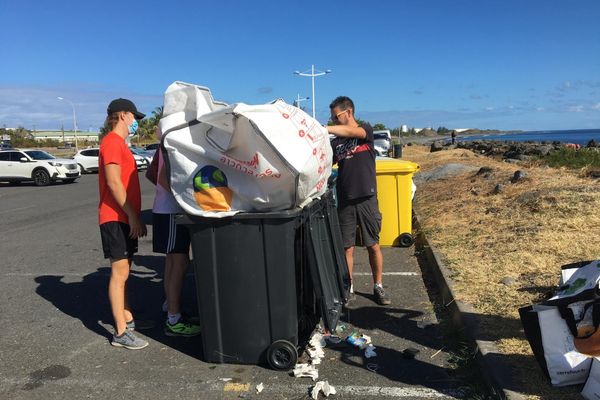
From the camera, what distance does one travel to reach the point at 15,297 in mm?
5590

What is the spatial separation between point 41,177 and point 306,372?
22.2 m

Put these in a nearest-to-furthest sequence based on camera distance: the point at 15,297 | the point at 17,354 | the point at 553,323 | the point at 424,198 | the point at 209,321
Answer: the point at 553,323 → the point at 209,321 → the point at 17,354 → the point at 15,297 → the point at 424,198

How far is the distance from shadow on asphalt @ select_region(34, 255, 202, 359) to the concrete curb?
2125 millimetres

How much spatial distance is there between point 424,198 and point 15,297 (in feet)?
26.5

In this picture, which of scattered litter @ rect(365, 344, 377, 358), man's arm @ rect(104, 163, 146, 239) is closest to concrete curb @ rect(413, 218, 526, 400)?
scattered litter @ rect(365, 344, 377, 358)

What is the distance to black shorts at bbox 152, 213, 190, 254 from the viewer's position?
4047 millimetres

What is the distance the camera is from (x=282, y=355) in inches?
142

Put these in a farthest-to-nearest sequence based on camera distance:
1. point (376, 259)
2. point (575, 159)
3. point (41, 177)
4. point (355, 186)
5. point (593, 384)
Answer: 1. point (41, 177)
2. point (575, 159)
3. point (376, 259)
4. point (355, 186)
5. point (593, 384)

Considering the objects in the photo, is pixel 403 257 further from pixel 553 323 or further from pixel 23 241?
pixel 23 241

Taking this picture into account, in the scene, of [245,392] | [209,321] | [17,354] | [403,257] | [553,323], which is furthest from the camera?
[403,257]

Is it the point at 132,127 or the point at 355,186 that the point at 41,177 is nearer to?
the point at 132,127

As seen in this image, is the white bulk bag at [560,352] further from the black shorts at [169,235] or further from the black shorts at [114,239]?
the black shorts at [114,239]

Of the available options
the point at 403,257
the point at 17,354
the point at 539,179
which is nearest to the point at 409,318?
the point at 403,257

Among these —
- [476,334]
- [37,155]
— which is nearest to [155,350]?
[476,334]
